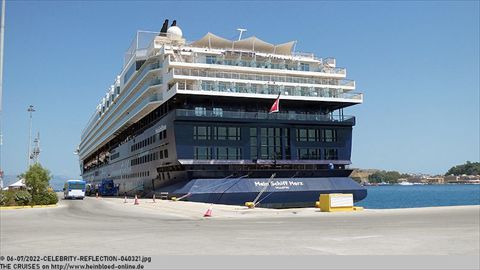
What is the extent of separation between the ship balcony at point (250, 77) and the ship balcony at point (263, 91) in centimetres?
57

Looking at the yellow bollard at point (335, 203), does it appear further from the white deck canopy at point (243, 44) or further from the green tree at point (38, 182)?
the white deck canopy at point (243, 44)

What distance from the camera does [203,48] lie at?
51.8m

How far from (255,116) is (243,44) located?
1108cm

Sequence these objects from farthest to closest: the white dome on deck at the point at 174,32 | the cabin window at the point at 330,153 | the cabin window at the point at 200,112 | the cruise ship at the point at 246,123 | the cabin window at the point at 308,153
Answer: the white dome on deck at the point at 174,32 → the cabin window at the point at 330,153 → the cabin window at the point at 308,153 → the cabin window at the point at 200,112 → the cruise ship at the point at 246,123

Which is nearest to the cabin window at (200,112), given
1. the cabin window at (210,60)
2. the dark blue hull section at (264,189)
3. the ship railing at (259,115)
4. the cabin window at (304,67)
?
the ship railing at (259,115)

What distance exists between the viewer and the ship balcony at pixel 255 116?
4519 cm

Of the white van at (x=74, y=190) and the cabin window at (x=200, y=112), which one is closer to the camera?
the cabin window at (x=200, y=112)

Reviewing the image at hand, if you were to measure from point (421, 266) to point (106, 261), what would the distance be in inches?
262

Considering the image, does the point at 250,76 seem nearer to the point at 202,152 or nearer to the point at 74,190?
the point at 202,152

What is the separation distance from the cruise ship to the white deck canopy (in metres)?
0.12

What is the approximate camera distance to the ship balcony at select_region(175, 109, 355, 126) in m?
45.2

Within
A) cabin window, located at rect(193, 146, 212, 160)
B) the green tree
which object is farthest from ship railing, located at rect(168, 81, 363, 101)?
the green tree

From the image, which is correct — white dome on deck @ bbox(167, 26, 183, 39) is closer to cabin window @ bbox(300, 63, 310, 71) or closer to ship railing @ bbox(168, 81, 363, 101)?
ship railing @ bbox(168, 81, 363, 101)

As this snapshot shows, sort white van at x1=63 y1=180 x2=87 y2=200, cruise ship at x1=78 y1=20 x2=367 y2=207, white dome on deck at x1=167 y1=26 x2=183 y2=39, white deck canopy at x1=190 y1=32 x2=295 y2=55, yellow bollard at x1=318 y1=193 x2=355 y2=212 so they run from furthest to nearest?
white van at x1=63 y1=180 x2=87 y2=200 < white dome on deck at x1=167 y1=26 x2=183 y2=39 < white deck canopy at x1=190 y1=32 x2=295 y2=55 < cruise ship at x1=78 y1=20 x2=367 y2=207 < yellow bollard at x1=318 y1=193 x2=355 y2=212
